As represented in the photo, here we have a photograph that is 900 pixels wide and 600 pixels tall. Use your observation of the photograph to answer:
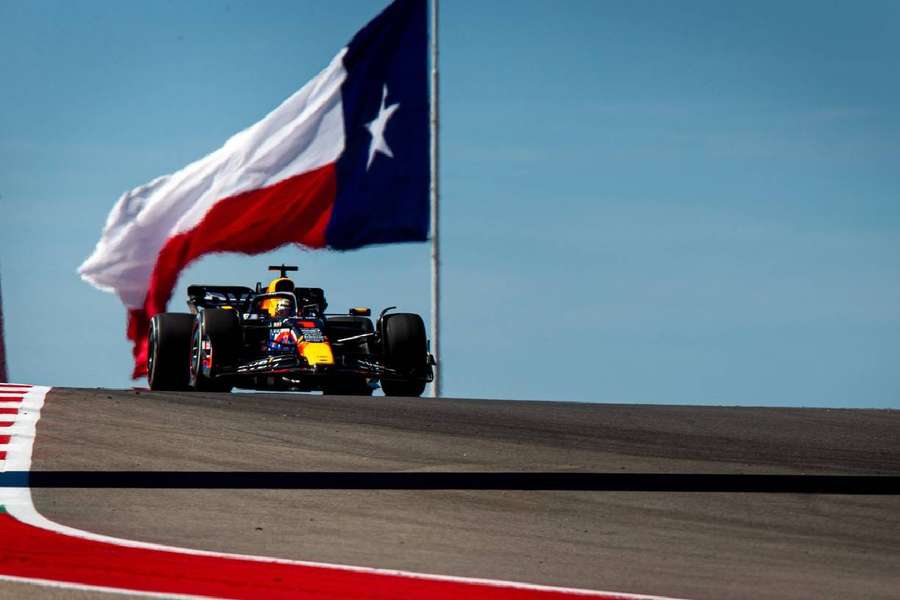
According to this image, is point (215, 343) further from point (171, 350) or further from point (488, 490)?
point (488, 490)

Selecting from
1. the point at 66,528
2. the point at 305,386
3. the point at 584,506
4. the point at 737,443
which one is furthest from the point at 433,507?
the point at 305,386

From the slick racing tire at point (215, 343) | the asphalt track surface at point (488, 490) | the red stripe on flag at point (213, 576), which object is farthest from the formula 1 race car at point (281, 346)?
the red stripe on flag at point (213, 576)

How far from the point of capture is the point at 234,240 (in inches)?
914

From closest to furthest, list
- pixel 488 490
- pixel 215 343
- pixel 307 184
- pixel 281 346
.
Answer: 1. pixel 488 490
2. pixel 215 343
3. pixel 281 346
4. pixel 307 184

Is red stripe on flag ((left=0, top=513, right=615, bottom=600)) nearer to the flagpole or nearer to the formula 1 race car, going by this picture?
the formula 1 race car

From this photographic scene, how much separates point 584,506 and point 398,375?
410 inches

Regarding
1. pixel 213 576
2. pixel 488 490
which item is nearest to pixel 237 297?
pixel 488 490

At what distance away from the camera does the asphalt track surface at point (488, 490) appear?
24.4 ft

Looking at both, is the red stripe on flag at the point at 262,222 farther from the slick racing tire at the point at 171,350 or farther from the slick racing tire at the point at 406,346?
the slick racing tire at the point at 406,346

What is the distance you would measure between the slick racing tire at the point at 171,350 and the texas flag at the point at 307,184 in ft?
7.57

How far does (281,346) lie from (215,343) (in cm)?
109

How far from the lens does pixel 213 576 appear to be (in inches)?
252

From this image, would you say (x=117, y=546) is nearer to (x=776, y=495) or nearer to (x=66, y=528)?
(x=66, y=528)

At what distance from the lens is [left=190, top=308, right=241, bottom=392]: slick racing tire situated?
62.5 ft
